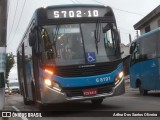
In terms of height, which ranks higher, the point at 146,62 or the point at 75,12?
the point at 75,12

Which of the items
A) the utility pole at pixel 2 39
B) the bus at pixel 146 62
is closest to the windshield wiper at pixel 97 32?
the utility pole at pixel 2 39

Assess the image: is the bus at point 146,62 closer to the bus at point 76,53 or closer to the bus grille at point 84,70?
the bus at point 76,53

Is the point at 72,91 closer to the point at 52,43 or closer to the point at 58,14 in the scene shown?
the point at 52,43

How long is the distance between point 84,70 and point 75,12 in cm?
209

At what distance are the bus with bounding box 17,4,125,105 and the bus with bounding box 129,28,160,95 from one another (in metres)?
6.71

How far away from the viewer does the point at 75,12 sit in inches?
564

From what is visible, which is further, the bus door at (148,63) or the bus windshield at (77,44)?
the bus door at (148,63)

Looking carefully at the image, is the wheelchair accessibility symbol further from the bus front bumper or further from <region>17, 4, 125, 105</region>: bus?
the bus front bumper

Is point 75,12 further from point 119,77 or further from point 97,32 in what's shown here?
point 119,77

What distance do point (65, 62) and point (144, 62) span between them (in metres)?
9.64

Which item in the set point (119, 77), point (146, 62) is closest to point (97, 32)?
point (119, 77)

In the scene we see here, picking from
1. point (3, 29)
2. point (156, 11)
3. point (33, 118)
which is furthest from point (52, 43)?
point (156, 11)

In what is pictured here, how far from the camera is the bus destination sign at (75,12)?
1409 centimetres

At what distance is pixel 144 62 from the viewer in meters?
22.3
